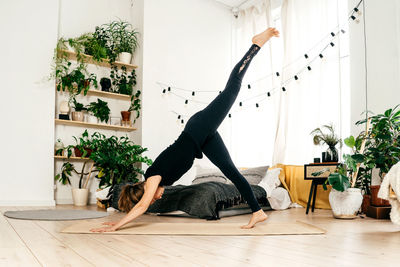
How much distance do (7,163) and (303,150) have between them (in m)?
3.98

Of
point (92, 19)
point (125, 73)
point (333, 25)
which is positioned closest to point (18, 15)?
point (92, 19)

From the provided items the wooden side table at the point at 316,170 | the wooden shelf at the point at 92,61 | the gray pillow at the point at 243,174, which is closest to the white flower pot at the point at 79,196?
the gray pillow at the point at 243,174

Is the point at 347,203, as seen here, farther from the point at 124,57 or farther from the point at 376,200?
the point at 124,57

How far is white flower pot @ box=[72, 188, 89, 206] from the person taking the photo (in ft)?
16.5

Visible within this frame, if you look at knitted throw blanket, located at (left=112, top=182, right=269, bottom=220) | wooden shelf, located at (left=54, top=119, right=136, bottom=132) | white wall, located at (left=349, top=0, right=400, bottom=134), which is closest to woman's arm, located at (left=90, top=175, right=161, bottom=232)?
knitted throw blanket, located at (left=112, top=182, right=269, bottom=220)

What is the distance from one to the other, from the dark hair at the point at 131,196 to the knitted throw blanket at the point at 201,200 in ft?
3.20

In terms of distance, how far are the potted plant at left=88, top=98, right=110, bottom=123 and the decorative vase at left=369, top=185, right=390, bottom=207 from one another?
12.2 feet

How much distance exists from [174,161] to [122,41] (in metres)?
3.63

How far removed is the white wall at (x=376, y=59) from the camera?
4.01m

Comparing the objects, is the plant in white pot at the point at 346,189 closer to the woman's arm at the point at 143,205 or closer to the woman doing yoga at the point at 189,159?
the woman doing yoga at the point at 189,159

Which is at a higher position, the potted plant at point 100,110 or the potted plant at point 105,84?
the potted plant at point 105,84

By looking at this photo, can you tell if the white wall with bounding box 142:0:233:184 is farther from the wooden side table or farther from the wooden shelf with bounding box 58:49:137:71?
the wooden side table

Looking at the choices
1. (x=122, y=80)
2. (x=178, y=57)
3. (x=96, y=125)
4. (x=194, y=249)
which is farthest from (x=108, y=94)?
(x=194, y=249)

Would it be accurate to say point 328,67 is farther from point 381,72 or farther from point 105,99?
point 105,99
